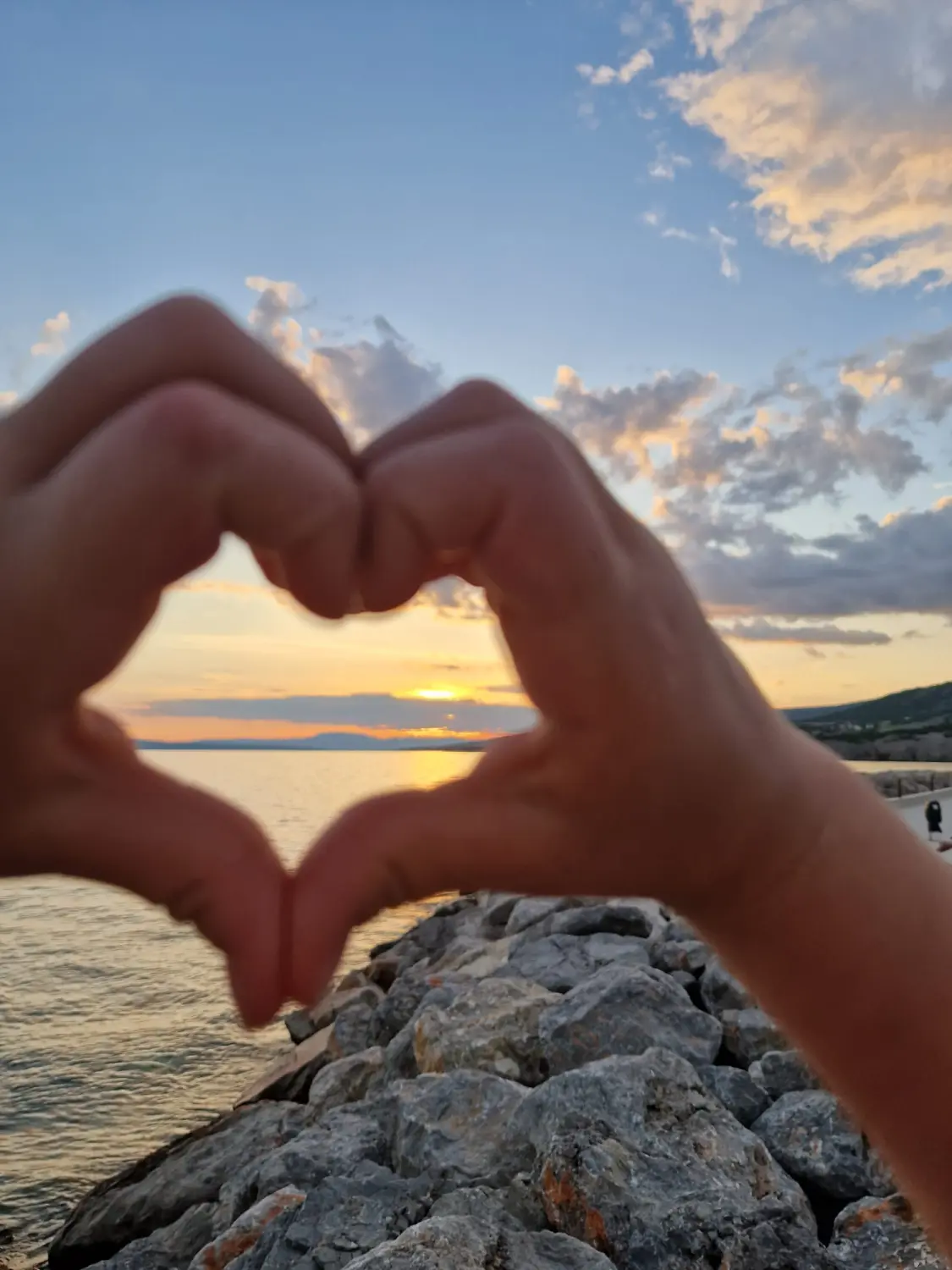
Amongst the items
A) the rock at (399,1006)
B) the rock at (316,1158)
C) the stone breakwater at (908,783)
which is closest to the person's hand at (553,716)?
the rock at (316,1158)

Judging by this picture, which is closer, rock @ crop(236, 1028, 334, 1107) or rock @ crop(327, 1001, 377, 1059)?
rock @ crop(236, 1028, 334, 1107)

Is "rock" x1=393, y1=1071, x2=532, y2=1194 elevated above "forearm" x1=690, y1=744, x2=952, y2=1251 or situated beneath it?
situated beneath

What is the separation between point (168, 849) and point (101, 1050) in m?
8.37

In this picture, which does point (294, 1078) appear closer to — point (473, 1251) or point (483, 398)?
point (473, 1251)

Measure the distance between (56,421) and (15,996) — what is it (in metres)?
10.7

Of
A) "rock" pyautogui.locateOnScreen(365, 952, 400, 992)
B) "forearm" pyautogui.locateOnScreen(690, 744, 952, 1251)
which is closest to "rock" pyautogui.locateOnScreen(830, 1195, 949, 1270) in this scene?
"forearm" pyautogui.locateOnScreen(690, 744, 952, 1251)

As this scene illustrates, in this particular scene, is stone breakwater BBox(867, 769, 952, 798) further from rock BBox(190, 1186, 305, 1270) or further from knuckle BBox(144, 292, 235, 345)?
knuckle BBox(144, 292, 235, 345)

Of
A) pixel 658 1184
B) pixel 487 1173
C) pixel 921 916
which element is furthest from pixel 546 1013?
pixel 921 916

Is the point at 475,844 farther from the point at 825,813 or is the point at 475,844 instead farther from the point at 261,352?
the point at 261,352

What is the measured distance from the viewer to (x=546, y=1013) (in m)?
3.62

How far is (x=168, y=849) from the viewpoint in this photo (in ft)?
2.37

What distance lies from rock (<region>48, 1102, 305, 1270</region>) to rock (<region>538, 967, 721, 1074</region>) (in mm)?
1502

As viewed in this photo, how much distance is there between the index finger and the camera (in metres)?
0.73

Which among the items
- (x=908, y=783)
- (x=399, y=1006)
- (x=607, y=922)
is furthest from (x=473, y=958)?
(x=908, y=783)
